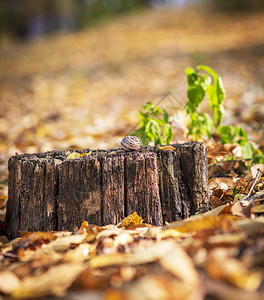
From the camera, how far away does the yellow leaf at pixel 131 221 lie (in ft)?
4.92

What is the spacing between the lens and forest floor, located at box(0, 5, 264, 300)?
0.95m

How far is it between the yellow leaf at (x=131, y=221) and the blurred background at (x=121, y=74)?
867mm

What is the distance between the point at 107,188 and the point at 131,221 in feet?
0.60

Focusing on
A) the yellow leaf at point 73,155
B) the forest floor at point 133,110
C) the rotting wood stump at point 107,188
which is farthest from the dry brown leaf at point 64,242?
the yellow leaf at point 73,155

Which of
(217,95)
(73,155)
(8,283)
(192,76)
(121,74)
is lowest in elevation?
(8,283)

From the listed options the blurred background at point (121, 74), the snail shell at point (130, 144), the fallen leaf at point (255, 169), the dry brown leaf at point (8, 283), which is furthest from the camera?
the blurred background at point (121, 74)

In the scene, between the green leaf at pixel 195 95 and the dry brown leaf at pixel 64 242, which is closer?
the dry brown leaf at pixel 64 242

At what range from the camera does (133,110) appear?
192 inches

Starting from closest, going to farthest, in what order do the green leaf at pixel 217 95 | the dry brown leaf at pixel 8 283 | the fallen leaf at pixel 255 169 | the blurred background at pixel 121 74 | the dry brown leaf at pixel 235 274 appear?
the dry brown leaf at pixel 235 274, the dry brown leaf at pixel 8 283, the fallen leaf at pixel 255 169, the green leaf at pixel 217 95, the blurred background at pixel 121 74

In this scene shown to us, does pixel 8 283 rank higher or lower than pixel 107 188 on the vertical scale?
lower

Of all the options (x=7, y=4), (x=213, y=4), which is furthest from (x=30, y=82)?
(x=7, y=4)

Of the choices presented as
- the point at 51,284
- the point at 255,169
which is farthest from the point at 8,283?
the point at 255,169

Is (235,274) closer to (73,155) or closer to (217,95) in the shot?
(73,155)

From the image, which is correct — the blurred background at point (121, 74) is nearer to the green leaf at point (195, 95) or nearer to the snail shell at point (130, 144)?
the green leaf at point (195, 95)
